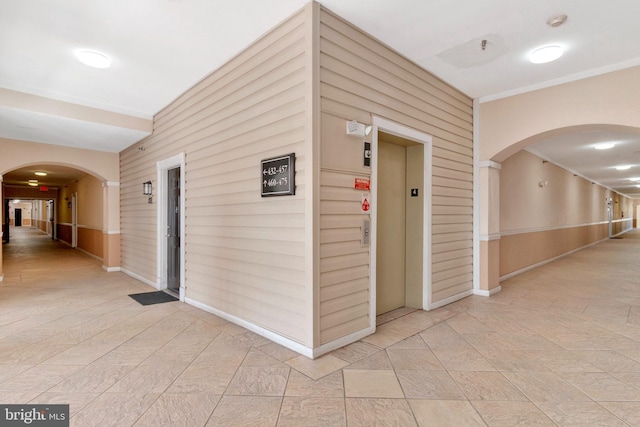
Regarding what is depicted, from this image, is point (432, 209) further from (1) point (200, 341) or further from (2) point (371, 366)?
(1) point (200, 341)

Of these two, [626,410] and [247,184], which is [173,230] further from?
[626,410]

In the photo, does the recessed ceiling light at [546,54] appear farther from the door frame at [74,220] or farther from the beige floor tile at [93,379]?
the door frame at [74,220]

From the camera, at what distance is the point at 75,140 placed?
5.96 m

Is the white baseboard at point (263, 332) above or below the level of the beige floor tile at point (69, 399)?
above

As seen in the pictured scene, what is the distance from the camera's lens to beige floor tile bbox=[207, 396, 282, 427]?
1.87m

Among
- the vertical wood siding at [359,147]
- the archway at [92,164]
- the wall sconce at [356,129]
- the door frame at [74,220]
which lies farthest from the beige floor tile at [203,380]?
the door frame at [74,220]

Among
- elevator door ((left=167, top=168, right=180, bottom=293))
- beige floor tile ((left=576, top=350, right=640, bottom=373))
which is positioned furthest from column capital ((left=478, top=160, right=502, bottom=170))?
elevator door ((left=167, top=168, right=180, bottom=293))

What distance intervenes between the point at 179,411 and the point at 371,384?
4.25ft

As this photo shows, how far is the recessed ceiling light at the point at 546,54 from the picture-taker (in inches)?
131

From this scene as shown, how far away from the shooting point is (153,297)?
4.72 meters

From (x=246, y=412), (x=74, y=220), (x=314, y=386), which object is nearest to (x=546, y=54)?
(x=314, y=386)

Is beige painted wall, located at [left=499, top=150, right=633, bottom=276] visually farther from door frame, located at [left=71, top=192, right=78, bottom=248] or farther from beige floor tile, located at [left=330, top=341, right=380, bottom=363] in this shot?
door frame, located at [left=71, top=192, right=78, bottom=248]

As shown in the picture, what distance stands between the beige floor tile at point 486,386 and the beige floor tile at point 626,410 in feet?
1.64

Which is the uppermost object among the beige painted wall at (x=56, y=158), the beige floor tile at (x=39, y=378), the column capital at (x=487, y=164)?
the beige painted wall at (x=56, y=158)
